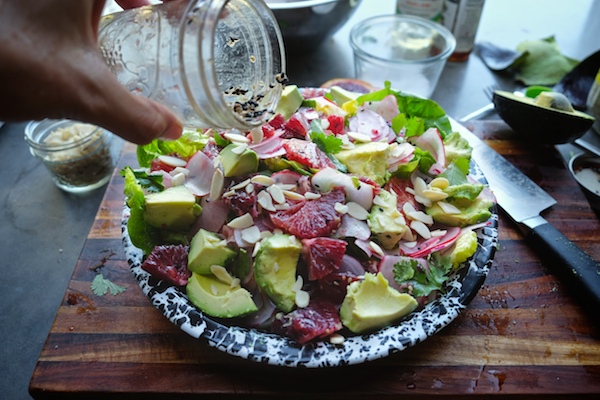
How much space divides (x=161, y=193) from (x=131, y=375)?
1.17 ft

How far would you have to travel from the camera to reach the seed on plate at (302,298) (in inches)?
33.6

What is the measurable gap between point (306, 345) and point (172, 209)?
36 centimetres

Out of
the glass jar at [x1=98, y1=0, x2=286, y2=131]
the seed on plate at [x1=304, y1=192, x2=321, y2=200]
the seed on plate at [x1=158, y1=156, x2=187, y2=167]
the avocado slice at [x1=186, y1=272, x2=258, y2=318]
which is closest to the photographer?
the glass jar at [x1=98, y1=0, x2=286, y2=131]

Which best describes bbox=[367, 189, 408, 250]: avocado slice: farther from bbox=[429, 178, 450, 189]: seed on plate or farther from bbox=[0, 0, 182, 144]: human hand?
bbox=[0, 0, 182, 144]: human hand

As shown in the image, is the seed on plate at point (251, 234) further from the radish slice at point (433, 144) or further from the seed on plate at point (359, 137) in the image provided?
the radish slice at point (433, 144)

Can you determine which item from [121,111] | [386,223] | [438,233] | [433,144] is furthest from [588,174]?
[121,111]

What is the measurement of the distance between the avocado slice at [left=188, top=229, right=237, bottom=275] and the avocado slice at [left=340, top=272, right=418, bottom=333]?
0.24 m

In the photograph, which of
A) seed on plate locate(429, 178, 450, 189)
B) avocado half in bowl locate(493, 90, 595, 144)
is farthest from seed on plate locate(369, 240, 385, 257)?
avocado half in bowl locate(493, 90, 595, 144)

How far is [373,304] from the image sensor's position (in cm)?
85

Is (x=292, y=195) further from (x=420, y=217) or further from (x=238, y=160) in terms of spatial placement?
(x=420, y=217)

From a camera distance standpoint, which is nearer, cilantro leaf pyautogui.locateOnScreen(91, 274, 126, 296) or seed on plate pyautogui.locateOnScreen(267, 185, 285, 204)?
seed on plate pyautogui.locateOnScreen(267, 185, 285, 204)

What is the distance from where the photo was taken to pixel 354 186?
0.96 metres

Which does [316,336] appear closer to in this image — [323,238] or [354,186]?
[323,238]

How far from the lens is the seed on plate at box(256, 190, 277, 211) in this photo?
0.93 meters
